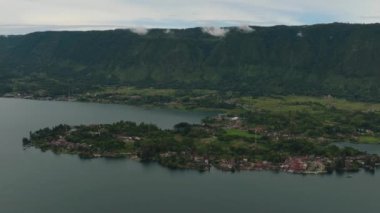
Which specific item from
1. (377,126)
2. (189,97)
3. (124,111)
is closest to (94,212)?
(377,126)

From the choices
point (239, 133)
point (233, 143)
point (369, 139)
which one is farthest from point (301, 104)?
point (233, 143)

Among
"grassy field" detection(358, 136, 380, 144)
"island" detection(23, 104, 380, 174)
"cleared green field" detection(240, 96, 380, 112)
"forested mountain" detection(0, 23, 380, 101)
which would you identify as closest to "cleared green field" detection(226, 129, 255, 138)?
"island" detection(23, 104, 380, 174)

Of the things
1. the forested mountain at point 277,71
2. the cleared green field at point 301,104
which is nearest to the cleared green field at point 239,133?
the cleared green field at point 301,104

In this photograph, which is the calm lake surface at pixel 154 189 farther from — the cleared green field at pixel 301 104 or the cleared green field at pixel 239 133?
the cleared green field at pixel 301 104

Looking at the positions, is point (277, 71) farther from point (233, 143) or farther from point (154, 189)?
point (154, 189)

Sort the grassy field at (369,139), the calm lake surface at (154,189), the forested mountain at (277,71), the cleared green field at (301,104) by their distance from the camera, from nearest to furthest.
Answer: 1. the calm lake surface at (154,189)
2. the grassy field at (369,139)
3. the cleared green field at (301,104)
4. the forested mountain at (277,71)

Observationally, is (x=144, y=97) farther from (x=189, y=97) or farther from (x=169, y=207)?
(x=169, y=207)

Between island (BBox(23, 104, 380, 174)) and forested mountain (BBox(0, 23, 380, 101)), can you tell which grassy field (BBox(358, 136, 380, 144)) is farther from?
forested mountain (BBox(0, 23, 380, 101))

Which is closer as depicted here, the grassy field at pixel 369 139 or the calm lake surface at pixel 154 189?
the calm lake surface at pixel 154 189

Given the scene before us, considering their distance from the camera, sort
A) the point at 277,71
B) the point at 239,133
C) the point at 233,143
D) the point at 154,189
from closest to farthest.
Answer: the point at 154,189 → the point at 233,143 → the point at 239,133 → the point at 277,71
